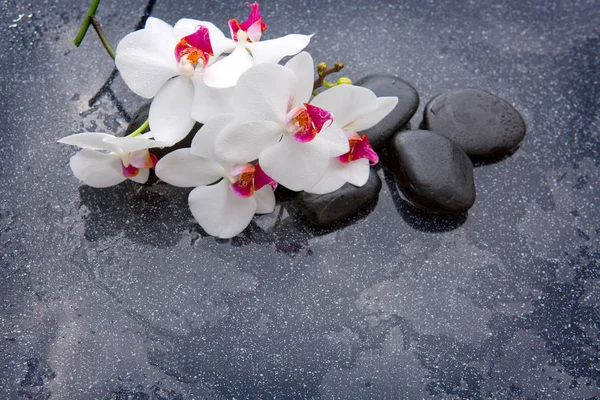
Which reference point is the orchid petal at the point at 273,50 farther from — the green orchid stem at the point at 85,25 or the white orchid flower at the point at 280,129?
the green orchid stem at the point at 85,25

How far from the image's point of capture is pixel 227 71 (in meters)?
0.45

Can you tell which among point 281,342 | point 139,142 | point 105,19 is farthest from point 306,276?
point 105,19

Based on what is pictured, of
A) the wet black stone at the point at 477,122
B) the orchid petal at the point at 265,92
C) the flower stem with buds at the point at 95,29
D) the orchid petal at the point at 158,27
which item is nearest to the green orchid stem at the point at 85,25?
the flower stem with buds at the point at 95,29

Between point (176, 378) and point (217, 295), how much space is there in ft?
0.23

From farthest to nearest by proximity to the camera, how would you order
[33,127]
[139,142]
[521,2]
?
[521,2] → [33,127] → [139,142]

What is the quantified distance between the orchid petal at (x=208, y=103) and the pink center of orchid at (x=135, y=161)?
0.06 metres

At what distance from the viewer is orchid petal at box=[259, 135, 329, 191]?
0.43 metres

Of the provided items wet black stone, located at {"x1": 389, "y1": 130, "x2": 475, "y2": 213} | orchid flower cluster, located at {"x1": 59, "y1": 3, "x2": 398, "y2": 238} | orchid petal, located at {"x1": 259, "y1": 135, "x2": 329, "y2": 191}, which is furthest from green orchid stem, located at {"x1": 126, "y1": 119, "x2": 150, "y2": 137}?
wet black stone, located at {"x1": 389, "y1": 130, "x2": 475, "y2": 213}

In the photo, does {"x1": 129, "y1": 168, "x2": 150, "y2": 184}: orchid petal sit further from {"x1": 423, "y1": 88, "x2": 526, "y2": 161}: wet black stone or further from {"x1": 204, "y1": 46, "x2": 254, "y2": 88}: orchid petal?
{"x1": 423, "y1": 88, "x2": 526, "y2": 161}: wet black stone

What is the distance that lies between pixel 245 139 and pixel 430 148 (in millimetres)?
178

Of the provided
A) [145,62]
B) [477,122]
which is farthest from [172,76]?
[477,122]

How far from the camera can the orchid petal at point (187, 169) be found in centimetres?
47

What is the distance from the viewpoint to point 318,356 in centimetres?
49

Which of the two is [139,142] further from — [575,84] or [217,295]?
[575,84]
